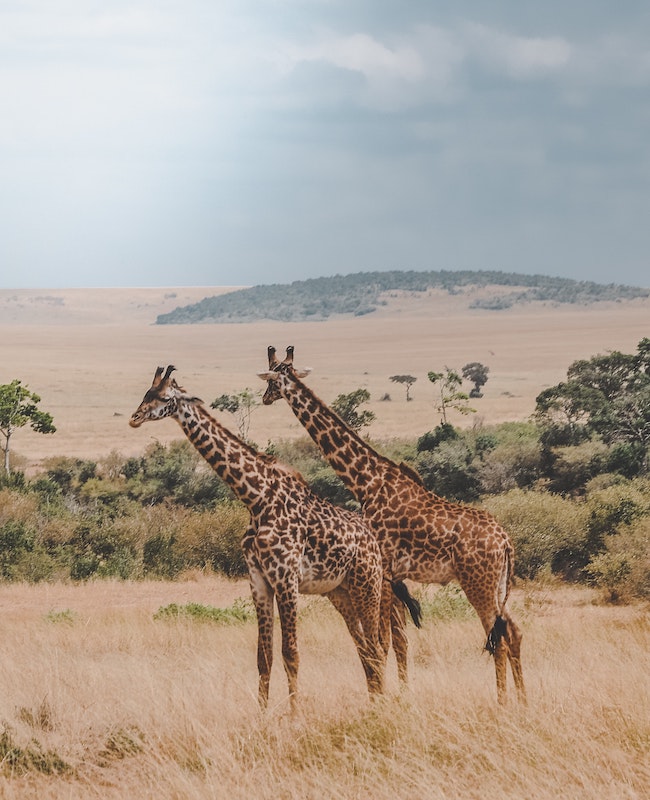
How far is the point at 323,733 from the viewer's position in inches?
284

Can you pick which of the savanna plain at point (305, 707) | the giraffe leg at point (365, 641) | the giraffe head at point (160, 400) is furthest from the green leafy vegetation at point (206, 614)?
the giraffe head at point (160, 400)

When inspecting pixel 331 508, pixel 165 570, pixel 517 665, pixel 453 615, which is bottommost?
pixel 165 570

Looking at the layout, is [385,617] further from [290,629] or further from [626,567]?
[626,567]

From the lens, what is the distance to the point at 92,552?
22.8 meters

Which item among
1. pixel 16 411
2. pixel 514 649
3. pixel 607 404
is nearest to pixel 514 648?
pixel 514 649

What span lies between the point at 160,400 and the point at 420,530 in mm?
2294

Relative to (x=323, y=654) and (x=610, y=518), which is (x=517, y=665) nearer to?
(x=323, y=654)

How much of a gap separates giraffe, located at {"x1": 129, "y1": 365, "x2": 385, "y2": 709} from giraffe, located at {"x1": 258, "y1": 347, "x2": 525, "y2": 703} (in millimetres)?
502

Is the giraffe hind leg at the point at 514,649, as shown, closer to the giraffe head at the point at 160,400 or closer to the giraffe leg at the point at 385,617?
the giraffe leg at the point at 385,617

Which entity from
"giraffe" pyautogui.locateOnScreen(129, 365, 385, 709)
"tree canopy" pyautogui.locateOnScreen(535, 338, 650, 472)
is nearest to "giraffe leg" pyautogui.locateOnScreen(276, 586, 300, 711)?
"giraffe" pyautogui.locateOnScreen(129, 365, 385, 709)

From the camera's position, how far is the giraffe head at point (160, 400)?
8.02 m

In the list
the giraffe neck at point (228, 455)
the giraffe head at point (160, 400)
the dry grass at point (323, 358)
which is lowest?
the dry grass at point (323, 358)

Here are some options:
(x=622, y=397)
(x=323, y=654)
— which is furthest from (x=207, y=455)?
(x=622, y=397)

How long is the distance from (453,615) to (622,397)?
18696mm
